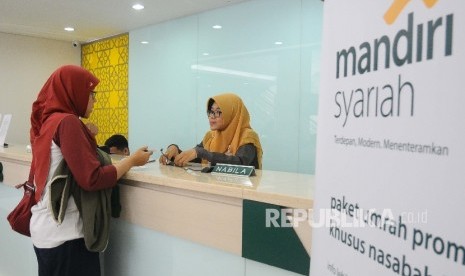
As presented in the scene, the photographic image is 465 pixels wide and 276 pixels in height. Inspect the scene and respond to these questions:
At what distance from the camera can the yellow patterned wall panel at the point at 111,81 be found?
6191mm

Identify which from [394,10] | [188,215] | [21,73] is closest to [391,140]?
[394,10]

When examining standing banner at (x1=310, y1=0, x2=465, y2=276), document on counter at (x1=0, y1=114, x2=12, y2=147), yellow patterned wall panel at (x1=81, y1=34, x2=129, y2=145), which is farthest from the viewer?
yellow patterned wall panel at (x1=81, y1=34, x2=129, y2=145)

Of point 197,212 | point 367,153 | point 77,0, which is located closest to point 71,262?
point 197,212

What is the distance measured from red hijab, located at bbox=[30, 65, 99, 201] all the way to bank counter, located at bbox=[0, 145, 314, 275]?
0.34 m

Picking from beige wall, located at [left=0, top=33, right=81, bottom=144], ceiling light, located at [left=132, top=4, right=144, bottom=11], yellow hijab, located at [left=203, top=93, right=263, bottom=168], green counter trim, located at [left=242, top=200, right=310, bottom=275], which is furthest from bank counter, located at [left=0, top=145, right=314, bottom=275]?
beige wall, located at [left=0, top=33, right=81, bottom=144]

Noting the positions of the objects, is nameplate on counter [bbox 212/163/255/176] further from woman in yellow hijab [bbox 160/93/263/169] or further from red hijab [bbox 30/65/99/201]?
woman in yellow hijab [bbox 160/93/263/169]

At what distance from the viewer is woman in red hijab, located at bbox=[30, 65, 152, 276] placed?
1434 mm

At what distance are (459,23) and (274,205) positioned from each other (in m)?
0.80

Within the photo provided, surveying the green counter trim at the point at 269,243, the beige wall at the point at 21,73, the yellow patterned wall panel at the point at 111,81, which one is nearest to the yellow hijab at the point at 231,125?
the green counter trim at the point at 269,243

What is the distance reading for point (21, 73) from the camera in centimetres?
639

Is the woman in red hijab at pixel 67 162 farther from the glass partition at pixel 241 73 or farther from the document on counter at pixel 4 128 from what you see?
the glass partition at pixel 241 73

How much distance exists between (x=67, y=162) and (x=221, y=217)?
604 millimetres

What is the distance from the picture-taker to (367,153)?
0.63 metres

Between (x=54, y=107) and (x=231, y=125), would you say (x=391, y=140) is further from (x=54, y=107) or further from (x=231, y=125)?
(x=231, y=125)
